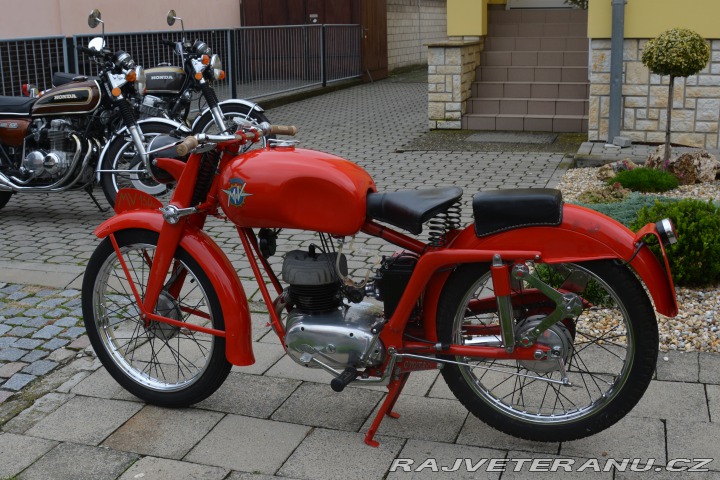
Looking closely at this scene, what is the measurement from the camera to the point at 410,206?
3307 mm

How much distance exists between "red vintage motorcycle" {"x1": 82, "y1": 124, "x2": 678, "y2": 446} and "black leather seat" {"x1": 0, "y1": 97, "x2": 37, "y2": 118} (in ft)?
13.9

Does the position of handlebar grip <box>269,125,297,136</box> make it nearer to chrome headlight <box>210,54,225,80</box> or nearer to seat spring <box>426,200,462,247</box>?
seat spring <box>426,200,462,247</box>

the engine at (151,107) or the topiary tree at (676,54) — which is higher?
the topiary tree at (676,54)

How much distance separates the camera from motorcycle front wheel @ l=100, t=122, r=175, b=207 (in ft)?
24.8

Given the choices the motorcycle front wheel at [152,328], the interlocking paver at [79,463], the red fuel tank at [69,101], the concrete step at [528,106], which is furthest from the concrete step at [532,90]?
the interlocking paver at [79,463]

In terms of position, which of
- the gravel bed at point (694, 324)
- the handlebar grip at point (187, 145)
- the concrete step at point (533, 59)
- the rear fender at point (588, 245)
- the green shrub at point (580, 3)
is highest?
the green shrub at point (580, 3)

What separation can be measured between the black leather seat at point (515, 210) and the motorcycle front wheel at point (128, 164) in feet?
15.1

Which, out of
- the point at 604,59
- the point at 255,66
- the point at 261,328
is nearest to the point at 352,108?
the point at 255,66

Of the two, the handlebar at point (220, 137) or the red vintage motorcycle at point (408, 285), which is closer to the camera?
the red vintage motorcycle at point (408, 285)

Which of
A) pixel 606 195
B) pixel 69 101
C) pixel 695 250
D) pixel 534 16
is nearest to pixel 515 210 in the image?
pixel 695 250

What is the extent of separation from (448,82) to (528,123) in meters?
1.13

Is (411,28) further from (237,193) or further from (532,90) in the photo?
(237,193)

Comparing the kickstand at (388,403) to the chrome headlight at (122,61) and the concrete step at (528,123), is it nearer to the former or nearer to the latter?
the chrome headlight at (122,61)

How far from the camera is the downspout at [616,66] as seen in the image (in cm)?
1002
